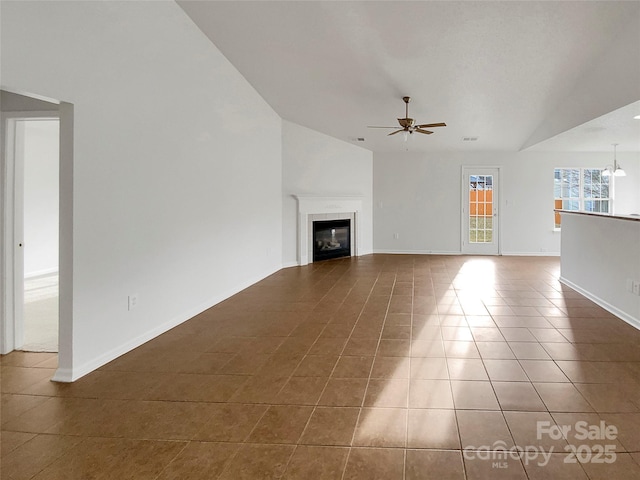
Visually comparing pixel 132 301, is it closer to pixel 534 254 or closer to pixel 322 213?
pixel 322 213

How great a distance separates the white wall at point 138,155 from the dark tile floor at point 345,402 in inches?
15.8

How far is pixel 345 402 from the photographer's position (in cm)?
262

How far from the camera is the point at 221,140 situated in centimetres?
540

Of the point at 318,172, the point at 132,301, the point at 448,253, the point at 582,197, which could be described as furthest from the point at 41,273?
the point at 582,197

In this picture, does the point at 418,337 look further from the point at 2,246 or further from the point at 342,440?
the point at 2,246

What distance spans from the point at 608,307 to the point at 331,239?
211 inches

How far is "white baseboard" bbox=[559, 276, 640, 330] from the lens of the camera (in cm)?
420

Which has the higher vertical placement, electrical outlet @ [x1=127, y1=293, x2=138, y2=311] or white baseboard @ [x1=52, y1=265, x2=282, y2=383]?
electrical outlet @ [x1=127, y1=293, x2=138, y2=311]

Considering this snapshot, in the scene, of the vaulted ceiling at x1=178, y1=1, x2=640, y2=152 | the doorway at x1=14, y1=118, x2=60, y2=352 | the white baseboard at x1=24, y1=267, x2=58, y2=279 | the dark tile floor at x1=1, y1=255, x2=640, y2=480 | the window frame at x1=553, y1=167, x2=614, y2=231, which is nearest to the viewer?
the dark tile floor at x1=1, y1=255, x2=640, y2=480

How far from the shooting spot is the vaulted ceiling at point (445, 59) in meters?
4.18

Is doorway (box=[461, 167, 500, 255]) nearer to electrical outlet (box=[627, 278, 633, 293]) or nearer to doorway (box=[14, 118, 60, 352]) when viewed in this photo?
electrical outlet (box=[627, 278, 633, 293])

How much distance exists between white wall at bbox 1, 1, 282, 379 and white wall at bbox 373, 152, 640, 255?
5.21 metres

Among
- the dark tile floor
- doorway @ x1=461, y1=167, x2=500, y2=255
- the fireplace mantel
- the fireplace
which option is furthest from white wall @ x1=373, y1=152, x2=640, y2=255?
the dark tile floor

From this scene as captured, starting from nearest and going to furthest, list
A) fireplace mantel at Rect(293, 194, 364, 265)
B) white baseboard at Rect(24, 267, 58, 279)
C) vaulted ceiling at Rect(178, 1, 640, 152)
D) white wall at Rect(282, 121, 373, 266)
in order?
vaulted ceiling at Rect(178, 1, 640, 152) → white baseboard at Rect(24, 267, 58, 279) → white wall at Rect(282, 121, 373, 266) → fireplace mantel at Rect(293, 194, 364, 265)
